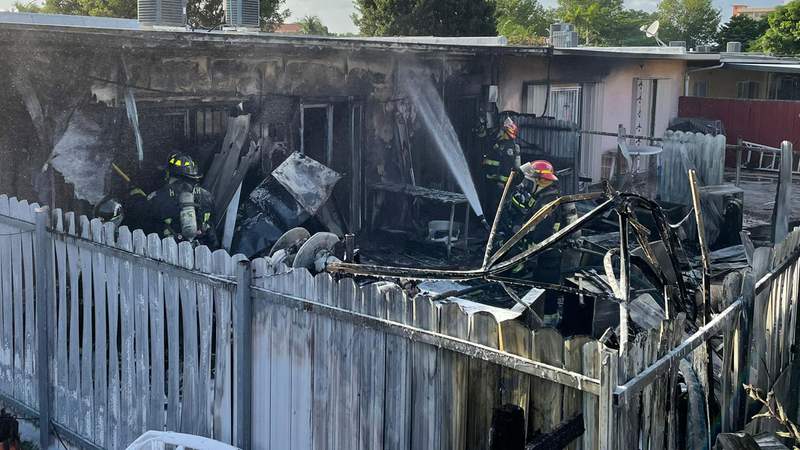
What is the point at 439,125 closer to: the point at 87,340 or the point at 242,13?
the point at 242,13

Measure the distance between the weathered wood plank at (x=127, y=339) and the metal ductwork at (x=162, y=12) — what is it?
7.65m

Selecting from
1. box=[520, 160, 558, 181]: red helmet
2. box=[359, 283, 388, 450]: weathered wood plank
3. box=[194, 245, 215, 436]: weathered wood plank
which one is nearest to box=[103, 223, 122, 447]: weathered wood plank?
box=[194, 245, 215, 436]: weathered wood plank

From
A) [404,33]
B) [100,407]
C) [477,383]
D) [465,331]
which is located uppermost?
[404,33]

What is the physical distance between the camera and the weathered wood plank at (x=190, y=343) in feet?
15.1

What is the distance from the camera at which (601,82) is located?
17281mm

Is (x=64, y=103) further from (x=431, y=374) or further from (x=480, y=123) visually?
(x=480, y=123)

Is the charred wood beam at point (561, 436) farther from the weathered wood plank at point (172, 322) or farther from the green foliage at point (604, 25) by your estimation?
the green foliage at point (604, 25)

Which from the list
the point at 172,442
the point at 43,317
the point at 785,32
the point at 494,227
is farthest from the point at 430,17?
the point at 172,442

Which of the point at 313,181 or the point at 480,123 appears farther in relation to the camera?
the point at 480,123

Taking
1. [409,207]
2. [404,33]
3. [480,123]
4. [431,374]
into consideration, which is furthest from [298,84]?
[404,33]

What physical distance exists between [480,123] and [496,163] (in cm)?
181

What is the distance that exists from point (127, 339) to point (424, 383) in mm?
2111

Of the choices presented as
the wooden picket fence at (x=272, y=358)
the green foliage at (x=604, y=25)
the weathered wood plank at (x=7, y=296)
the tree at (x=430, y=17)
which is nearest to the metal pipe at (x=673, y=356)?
the wooden picket fence at (x=272, y=358)

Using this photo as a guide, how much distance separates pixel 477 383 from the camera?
3697mm
